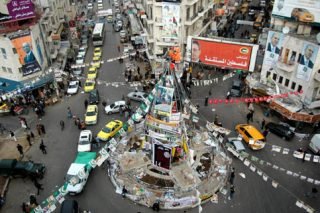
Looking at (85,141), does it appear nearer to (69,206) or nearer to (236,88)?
(69,206)

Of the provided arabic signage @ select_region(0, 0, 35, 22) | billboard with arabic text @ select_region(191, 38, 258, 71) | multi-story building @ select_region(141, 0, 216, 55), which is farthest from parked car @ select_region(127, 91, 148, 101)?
arabic signage @ select_region(0, 0, 35, 22)

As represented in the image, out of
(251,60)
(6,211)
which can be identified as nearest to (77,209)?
(6,211)

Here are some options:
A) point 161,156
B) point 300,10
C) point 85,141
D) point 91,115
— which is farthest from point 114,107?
point 300,10

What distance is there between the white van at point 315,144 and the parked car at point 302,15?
14.0m

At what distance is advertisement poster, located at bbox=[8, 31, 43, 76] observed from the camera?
44.8 metres

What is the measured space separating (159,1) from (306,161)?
29.2m

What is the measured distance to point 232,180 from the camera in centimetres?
3425

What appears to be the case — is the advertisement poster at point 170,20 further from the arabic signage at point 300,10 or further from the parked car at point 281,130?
the parked car at point 281,130

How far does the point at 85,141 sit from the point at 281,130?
78.8 feet

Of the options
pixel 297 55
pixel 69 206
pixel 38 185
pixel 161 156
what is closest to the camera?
pixel 69 206

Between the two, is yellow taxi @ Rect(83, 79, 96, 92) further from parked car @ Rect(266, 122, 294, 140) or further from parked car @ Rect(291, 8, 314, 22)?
parked car @ Rect(291, 8, 314, 22)

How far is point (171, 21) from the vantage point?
48.9 meters

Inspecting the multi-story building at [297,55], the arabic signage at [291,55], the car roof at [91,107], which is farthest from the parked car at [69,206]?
the arabic signage at [291,55]

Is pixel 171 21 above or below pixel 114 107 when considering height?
above
